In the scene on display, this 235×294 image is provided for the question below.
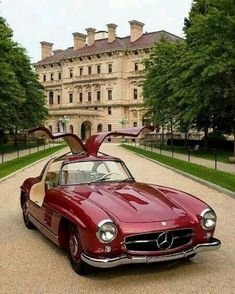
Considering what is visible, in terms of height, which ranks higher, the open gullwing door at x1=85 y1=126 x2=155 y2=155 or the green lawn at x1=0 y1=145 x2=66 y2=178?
the open gullwing door at x1=85 y1=126 x2=155 y2=155

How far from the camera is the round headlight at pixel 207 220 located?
19.9ft

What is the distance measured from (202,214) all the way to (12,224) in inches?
175

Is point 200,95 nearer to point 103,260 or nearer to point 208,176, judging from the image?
point 208,176

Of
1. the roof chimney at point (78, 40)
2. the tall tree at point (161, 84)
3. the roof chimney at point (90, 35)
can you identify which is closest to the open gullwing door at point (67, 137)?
the tall tree at point (161, 84)

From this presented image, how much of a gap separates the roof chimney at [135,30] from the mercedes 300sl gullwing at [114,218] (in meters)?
95.7

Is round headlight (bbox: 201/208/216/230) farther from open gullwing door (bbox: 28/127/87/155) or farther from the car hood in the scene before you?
open gullwing door (bbox: 28/127/87/155)

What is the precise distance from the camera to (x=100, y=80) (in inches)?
4107

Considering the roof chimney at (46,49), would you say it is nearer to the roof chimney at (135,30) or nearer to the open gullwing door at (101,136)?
the roof chimney at (135,30)

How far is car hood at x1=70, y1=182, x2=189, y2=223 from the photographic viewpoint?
5789 mm

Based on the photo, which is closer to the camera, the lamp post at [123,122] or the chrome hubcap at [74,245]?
the chrome hubcap at [74,245]

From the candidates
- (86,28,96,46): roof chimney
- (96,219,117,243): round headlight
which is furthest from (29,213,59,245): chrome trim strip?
(86,28,96,46): roof chimney

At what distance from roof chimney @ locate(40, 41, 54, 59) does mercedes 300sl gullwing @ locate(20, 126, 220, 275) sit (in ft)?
376

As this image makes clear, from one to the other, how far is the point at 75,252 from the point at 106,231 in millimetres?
745

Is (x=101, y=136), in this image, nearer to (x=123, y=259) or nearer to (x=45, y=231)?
(x=45, y=231)
